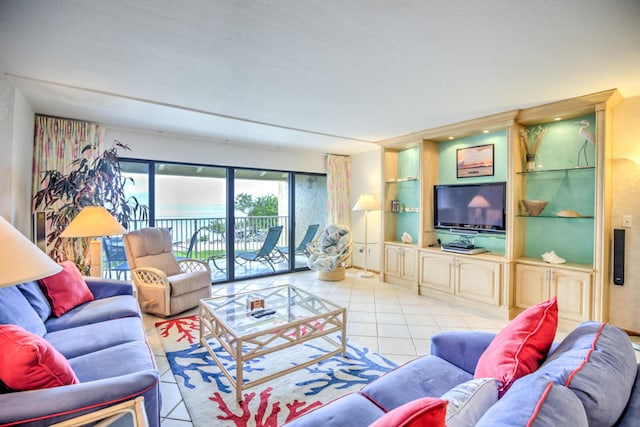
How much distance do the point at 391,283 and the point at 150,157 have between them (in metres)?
4.14

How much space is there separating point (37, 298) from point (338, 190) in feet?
15.3

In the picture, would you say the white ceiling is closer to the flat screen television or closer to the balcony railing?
the flat screen television

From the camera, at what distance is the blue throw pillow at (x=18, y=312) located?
1585mm

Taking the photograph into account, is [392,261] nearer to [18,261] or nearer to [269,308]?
[269,308]

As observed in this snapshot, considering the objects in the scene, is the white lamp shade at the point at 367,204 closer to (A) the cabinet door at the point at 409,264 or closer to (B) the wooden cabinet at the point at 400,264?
(B) the wooden cabinet at the point at 400,264

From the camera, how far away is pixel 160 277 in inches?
130

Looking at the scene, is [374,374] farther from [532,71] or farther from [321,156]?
[321,156]

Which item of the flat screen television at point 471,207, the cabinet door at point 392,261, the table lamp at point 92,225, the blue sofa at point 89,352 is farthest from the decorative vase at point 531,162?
the table lamp at point 92,225

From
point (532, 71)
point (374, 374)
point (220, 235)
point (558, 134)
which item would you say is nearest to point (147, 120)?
point (220, 235)

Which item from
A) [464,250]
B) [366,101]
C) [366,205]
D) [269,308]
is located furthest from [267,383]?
[366,205]

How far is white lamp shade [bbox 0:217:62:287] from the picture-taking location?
3.22ft

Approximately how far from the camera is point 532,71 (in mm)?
2305

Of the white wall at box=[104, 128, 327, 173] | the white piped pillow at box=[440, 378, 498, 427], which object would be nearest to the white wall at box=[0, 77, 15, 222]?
the white wall at box=[104, 128, 327, 173]

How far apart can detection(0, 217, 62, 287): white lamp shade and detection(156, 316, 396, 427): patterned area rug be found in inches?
51.8
